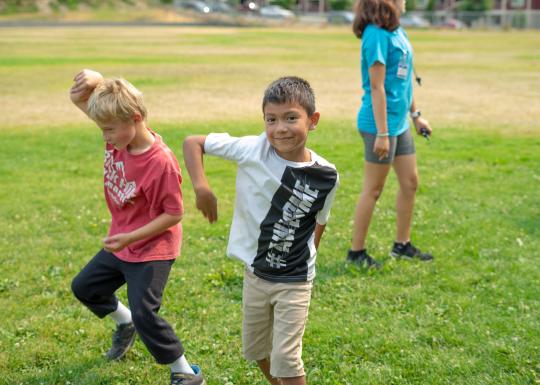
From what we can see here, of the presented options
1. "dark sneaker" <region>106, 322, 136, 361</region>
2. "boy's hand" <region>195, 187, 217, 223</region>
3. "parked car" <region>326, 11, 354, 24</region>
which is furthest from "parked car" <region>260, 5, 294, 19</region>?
"boy's hand" <region>195, 187, 217, 223</region>

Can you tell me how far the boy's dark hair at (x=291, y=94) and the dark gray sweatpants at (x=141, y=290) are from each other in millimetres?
1137

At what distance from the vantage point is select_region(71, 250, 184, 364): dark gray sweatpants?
3.79m

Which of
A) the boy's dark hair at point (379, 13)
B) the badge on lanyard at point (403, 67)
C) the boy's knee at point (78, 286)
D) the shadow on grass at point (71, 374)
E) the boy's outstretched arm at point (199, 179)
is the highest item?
the boy's dark hair at point (379, 13)

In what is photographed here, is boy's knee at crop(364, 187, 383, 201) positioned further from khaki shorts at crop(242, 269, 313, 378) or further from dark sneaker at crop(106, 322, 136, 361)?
khaki shorts at crop(242, 269, 313, 378)

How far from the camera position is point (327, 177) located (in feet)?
11.5

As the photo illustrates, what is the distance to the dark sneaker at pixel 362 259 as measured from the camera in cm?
599

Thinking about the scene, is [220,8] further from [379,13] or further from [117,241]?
[117,241]

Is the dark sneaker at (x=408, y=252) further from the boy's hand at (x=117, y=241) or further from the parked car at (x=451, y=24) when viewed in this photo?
the parked car at (x=451, y=24)

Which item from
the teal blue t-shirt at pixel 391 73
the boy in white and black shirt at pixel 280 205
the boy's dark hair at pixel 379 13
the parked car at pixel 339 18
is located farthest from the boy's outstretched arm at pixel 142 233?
the parked car at pixel 339 18

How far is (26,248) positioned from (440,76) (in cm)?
1985

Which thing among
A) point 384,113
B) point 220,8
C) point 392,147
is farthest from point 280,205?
point 220,8

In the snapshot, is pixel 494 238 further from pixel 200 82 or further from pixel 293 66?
pixel 293 66

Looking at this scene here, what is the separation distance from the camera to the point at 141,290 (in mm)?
3791

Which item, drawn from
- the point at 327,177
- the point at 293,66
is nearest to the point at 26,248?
the point at 327,177
